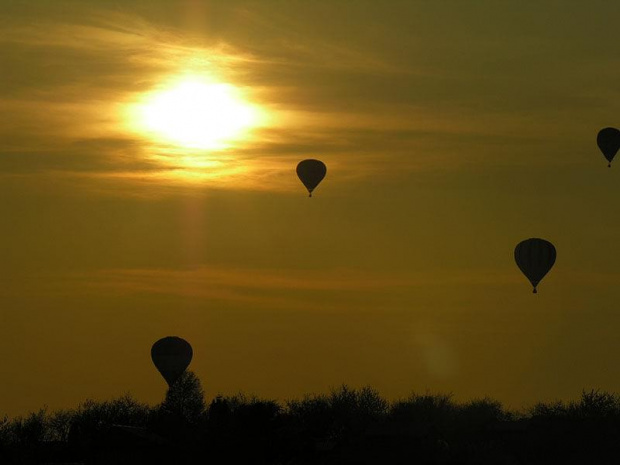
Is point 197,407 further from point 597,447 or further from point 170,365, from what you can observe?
point 597,447

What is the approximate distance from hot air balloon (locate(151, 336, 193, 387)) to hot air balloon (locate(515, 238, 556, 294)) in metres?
31.9

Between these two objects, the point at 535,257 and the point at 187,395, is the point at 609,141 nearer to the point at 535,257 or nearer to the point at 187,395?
the point at 535,257

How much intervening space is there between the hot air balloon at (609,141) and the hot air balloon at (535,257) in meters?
8.41

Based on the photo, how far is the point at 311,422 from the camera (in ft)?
397

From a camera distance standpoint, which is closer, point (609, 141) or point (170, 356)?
point (609, 141)

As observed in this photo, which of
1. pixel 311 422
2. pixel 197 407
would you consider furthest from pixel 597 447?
pixel 197 407

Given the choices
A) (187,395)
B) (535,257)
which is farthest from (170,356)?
(535,257)

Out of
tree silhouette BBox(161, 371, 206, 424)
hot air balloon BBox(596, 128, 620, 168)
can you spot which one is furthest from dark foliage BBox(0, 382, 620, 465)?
hot air balloon BBox(596, 128, 620, 168)

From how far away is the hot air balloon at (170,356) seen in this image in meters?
133

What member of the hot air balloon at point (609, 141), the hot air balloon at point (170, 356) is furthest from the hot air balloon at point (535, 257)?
the hot air balloon at point (170, 356)

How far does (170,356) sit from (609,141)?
137 ft

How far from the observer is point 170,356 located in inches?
5236

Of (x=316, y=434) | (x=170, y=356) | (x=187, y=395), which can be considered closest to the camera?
(x=316, y=434)

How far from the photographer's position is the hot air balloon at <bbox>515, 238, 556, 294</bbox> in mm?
117938
